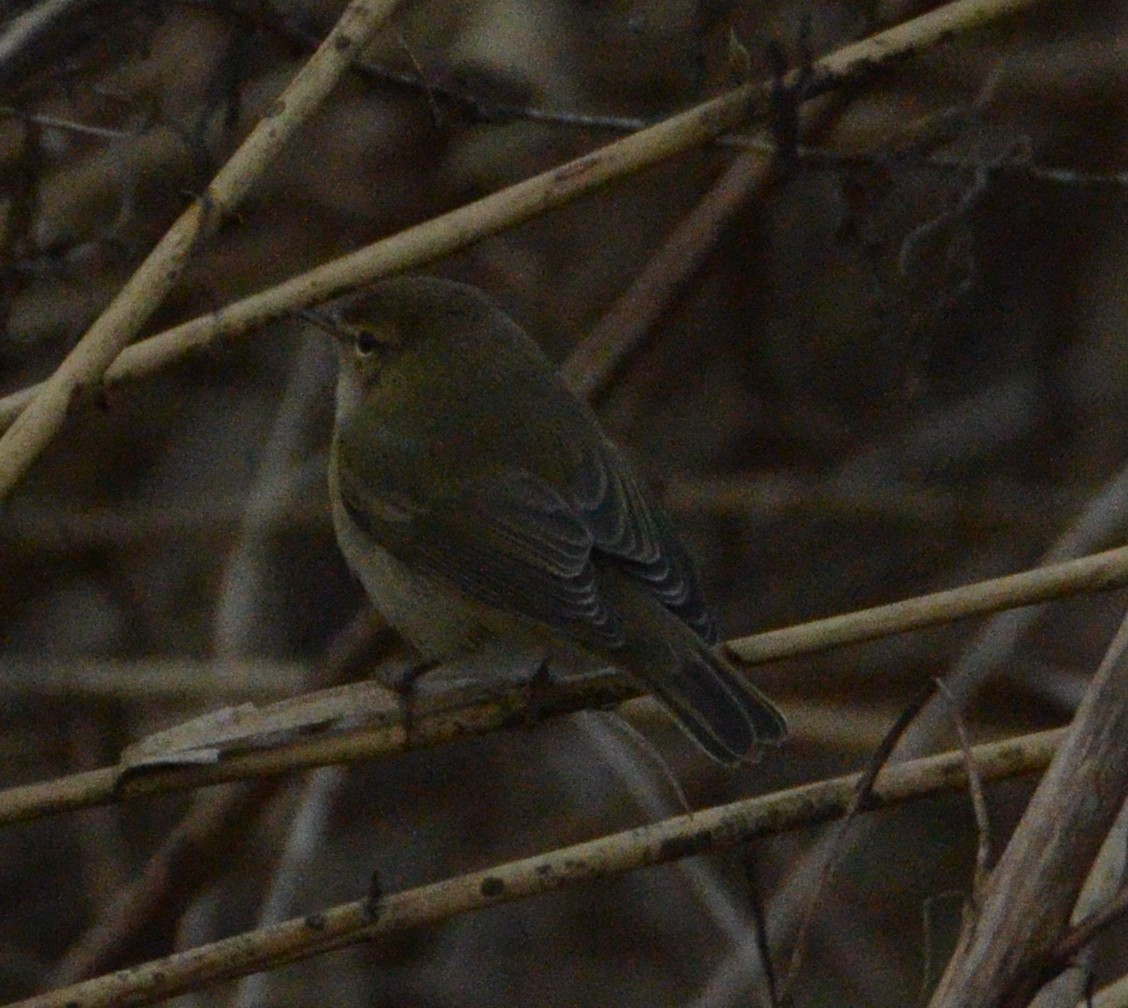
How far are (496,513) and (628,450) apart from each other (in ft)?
5.42

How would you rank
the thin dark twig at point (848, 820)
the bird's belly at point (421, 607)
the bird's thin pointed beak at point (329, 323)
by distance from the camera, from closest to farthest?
1. the thin dark twig at point (848, 820)
2. the bird's belly at point (421, 607)
3. the bird's thin pointed beak at point (329, 323)

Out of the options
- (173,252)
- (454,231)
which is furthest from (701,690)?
(173,252)

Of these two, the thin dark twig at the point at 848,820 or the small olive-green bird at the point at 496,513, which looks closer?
the thin dark twig at the point at 848,820

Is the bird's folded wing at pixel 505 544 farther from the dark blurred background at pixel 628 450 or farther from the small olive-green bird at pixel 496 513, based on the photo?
the dark blurred background at pixel 628 450

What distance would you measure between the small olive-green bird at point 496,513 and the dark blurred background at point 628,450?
752 mm

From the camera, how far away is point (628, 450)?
5.30 meters

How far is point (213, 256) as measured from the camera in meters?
5.12

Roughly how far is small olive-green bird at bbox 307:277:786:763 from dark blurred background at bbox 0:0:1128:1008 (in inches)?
29.6

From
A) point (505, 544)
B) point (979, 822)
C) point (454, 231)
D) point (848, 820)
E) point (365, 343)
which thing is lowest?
point (505, 544)

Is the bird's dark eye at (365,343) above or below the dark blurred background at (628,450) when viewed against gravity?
above

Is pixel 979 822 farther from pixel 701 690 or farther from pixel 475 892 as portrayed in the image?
pixel 701 690

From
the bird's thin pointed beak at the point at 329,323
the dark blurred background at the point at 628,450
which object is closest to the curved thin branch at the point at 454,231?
the bird's thin pointed beak at the point at 329,323

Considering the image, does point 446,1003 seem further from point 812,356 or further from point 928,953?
point 928,953

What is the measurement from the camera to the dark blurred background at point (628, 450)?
4863mm
